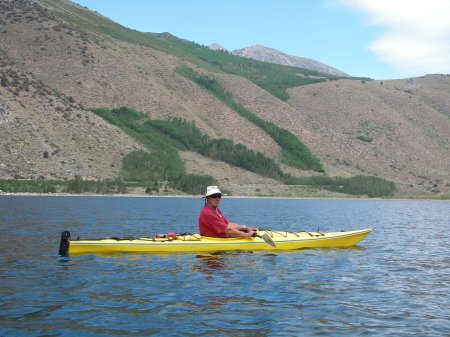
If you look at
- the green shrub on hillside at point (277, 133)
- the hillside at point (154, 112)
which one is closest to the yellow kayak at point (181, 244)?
the hillside at point (154, 112)

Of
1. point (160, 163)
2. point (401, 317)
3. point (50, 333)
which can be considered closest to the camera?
point (50, 333)

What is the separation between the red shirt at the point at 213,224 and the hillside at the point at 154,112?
62567 mm

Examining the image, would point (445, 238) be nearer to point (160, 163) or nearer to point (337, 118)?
point (160, 163)

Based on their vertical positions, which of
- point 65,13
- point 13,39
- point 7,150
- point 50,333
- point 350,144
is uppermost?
point 65,13

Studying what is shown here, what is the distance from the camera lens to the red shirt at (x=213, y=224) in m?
23.8

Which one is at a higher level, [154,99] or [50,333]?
[154,99]

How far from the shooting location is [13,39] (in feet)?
429

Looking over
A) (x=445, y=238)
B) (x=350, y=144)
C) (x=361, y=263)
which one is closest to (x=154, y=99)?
(x=350, y=144)

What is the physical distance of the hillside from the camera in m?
93.2

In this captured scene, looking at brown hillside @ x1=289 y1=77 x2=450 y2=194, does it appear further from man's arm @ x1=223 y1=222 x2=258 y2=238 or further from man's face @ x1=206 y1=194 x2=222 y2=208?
man's face @ x1=206 y1=194 x2=222 y2=208

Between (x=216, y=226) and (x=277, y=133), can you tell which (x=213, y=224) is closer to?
(x=216, y=226)

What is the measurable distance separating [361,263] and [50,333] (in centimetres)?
1492

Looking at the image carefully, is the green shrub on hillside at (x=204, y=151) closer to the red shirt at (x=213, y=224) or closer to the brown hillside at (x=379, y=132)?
the brown hillside at (x=379, y=132)

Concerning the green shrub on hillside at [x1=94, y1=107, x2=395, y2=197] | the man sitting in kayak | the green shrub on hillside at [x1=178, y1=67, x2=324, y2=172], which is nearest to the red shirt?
Answer: the man sitting in kayak
